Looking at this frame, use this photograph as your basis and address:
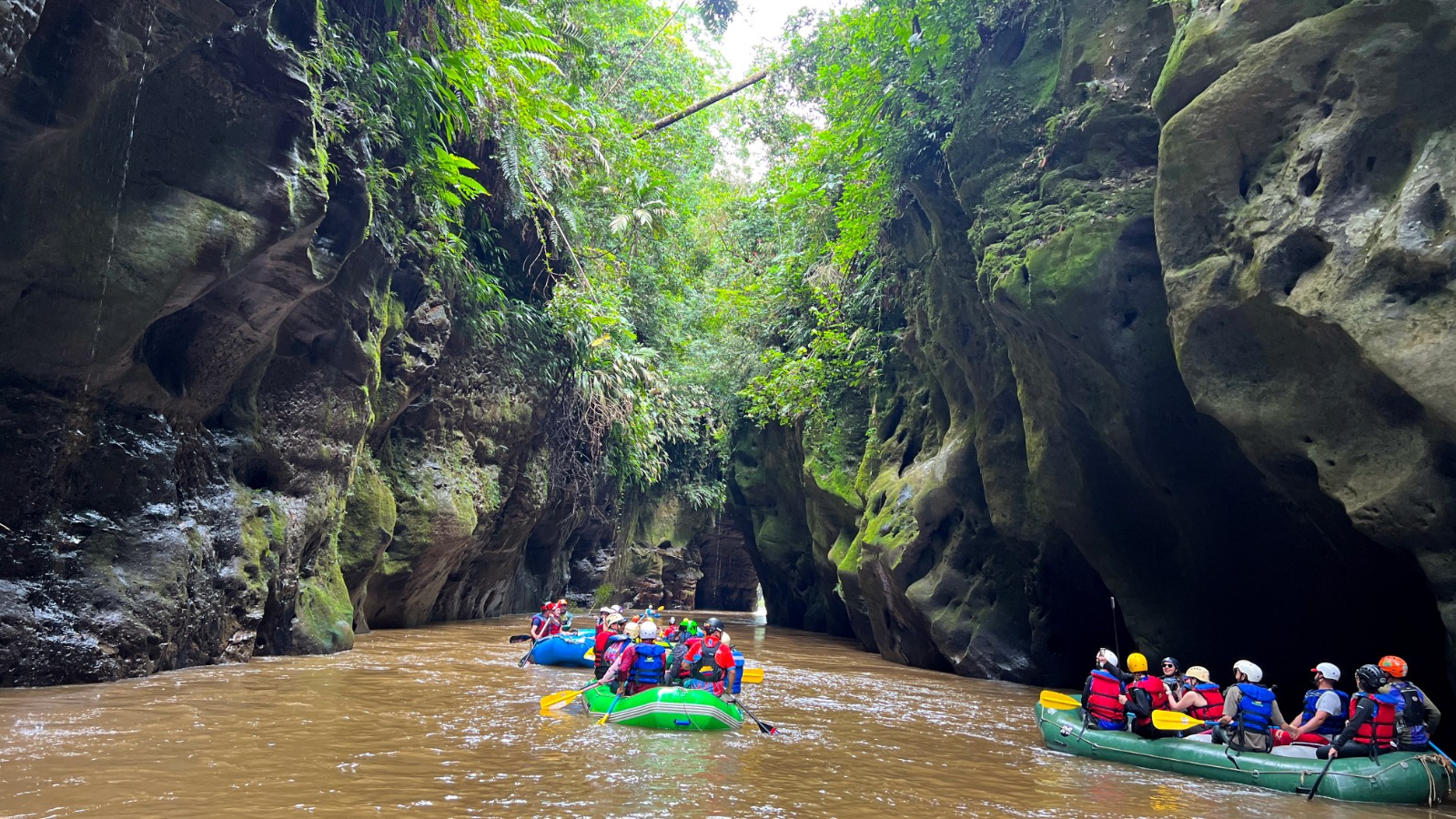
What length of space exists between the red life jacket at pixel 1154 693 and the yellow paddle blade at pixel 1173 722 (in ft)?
0.62

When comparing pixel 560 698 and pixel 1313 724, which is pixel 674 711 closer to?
pixel 560 698

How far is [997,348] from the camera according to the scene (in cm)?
1435

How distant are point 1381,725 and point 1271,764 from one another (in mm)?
848

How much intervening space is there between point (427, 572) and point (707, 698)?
38.5 feet

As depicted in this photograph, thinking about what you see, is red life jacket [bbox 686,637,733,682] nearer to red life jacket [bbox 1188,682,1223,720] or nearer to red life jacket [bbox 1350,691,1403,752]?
red life jacket [bbox 1188,682,1223,720]

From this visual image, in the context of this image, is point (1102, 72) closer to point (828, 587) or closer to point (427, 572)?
point (427, 572)

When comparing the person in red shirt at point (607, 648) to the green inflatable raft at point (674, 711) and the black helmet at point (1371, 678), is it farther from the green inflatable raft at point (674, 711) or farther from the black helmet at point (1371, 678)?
the black helmet at point (1371, 678)

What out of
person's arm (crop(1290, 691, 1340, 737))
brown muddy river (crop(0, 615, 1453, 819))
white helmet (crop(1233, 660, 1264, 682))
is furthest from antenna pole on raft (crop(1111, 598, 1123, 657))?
person's arm (crop(1290, 691, 1340, 737))

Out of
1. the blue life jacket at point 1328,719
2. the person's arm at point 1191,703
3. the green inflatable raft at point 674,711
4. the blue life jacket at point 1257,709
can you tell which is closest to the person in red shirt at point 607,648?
the green inflatable raft at point 674,711

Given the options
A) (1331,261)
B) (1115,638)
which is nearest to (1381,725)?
(1331,261)

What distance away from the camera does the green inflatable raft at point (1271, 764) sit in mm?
6988

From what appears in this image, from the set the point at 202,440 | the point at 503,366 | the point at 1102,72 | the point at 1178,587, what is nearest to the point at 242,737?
the point at 202,440

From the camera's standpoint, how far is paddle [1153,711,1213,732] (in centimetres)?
855

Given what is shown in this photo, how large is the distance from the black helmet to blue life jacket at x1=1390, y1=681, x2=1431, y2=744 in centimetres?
13
